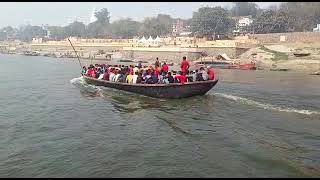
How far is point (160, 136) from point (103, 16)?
148 metres

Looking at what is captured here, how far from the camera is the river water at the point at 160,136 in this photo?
416 inches

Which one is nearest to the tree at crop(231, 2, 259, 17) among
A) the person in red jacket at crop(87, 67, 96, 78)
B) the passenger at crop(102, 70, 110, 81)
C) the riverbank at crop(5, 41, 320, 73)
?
the riverbank at crop(5, 41, 320, 73)

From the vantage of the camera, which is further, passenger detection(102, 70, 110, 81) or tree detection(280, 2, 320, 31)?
tree detection(280, 2, 320, 31)

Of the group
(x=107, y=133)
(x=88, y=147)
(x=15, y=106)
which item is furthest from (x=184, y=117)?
(x=15, y=106)

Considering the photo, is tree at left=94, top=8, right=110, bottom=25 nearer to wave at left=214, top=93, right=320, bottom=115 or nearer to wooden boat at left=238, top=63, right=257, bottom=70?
wooden boat at left=238, top=63, right=257, bottom=70

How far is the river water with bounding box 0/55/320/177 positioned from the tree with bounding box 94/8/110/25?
5362 inches

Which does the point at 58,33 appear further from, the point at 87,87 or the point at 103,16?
the point at 87,87

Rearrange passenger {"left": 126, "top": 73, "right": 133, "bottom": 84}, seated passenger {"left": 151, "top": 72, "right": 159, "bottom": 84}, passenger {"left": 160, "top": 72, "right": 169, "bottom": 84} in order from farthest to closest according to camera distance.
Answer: passenger {"left": 126, "top": 73, "right": 133, "bottom": 84}
seated passenger {"left": 151, "top": 72, "right": 159, "bottom": 84}
passenger {"left": 160, "top": 72, "right": 169, "bottom": 84}

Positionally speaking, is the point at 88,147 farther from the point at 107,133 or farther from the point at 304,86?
the point at 304,86

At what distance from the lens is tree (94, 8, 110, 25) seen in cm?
15557

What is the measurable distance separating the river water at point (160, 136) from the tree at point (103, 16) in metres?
136

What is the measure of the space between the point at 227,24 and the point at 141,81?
65014mm

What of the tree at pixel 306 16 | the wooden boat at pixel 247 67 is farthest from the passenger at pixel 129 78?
the tree at pixel 306 16

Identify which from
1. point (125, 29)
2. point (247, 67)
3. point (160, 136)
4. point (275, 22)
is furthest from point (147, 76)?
point (125, 29)
